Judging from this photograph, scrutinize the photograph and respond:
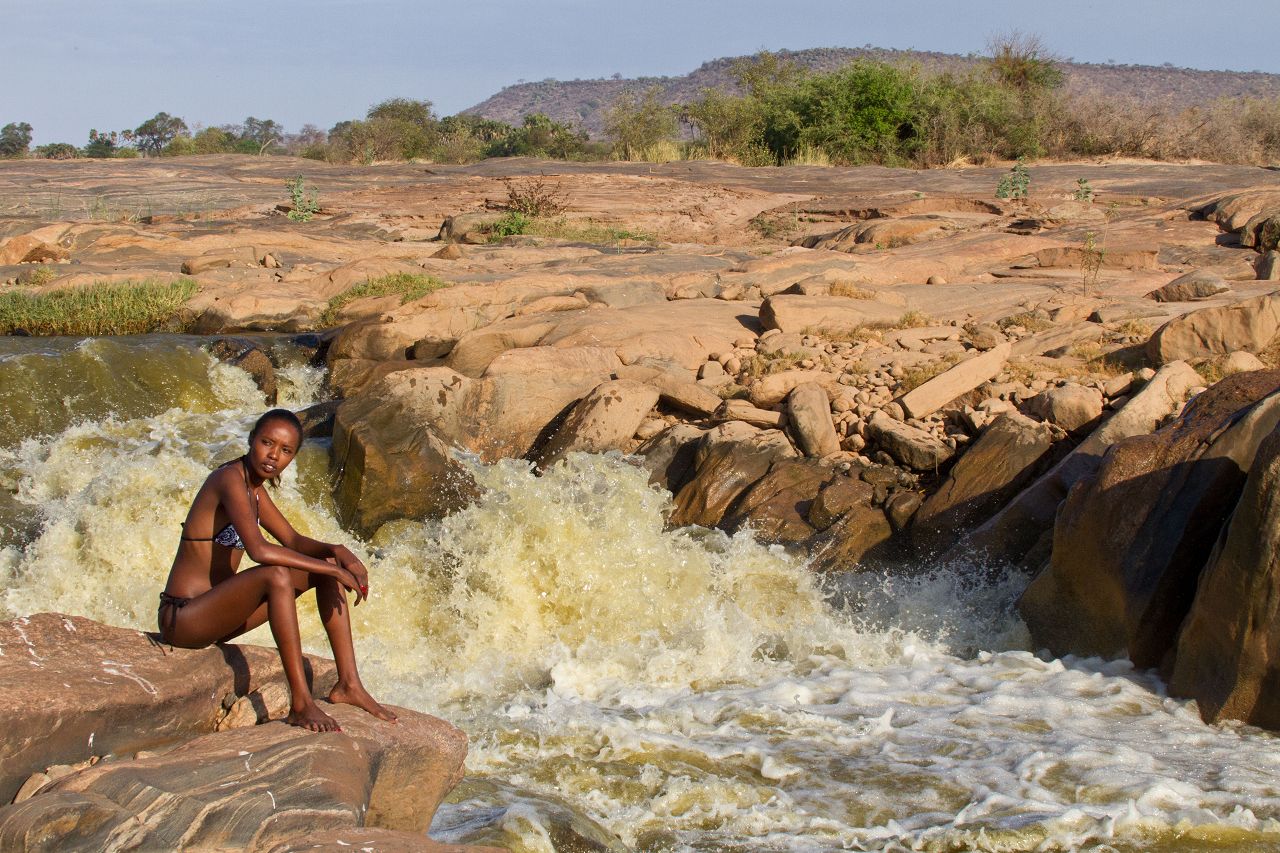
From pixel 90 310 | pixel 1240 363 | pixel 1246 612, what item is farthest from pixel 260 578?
pixel 90 310

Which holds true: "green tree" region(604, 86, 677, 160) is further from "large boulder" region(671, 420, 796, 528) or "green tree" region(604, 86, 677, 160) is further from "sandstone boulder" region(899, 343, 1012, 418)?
"large boulder" region(671, 420, 796, 528)

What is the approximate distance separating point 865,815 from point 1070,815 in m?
0.69

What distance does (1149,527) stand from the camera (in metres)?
5.42

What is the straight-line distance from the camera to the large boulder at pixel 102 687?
9.81ft

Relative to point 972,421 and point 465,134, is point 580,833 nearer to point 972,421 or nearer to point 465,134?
point 972,421

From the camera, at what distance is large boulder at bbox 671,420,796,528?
7.67 m

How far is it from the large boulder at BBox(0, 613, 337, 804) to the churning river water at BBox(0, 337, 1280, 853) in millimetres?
828

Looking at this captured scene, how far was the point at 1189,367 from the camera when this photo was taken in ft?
23.6

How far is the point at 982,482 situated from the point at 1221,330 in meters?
1.94

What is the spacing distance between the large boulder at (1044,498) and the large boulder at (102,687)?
415cm

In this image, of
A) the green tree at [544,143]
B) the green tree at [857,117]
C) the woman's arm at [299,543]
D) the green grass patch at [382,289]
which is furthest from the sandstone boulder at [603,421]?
the green tree at [544,143]

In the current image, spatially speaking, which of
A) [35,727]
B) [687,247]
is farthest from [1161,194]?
[35,727]

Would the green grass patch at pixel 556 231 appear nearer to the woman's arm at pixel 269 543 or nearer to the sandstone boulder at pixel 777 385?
the sandstone boulder at pixel 777 385

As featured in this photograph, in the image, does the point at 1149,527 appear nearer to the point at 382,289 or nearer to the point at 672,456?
the point at 672,456
